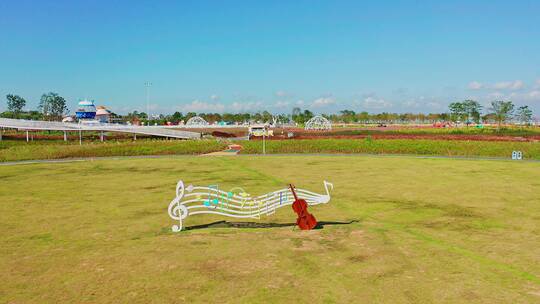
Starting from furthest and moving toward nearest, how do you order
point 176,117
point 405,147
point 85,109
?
point 176,117, point 85,109, point 405,147

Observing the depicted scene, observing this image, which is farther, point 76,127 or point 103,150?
point 76,127

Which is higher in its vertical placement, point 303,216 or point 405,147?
point 405,147

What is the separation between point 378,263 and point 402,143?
42.3 m

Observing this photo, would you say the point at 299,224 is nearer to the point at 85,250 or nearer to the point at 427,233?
the point at 427,233

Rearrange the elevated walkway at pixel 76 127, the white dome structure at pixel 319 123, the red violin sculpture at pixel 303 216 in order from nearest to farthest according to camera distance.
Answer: the red violin sculpture at pixel 303 216 → the elevated walkway at pixel 76 127 → the white dome structure at pixel 319 123

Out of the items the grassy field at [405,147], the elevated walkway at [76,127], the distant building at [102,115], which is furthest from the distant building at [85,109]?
the grassy field at [405,147]

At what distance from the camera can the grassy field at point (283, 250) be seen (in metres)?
9.45

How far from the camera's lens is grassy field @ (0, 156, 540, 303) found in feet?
31.0

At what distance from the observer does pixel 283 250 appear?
40.6 ft

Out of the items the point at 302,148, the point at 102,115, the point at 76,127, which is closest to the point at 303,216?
the point at 302,148

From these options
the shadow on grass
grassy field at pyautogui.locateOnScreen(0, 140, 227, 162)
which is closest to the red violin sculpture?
the shadow on grass

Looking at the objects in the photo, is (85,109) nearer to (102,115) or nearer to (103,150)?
(102,115)

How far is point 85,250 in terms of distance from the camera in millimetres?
12516

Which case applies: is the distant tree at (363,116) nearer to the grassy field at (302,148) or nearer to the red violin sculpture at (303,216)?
the grassy field at (302,148)
